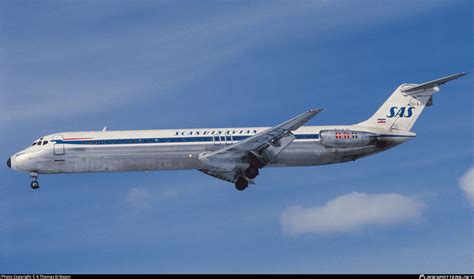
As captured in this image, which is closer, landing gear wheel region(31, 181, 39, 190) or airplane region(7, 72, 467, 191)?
airplane region(7, 72, 467, 191)

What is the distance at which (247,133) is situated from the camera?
38.8 meters

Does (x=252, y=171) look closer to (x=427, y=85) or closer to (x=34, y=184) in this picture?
(x=427, y=85)

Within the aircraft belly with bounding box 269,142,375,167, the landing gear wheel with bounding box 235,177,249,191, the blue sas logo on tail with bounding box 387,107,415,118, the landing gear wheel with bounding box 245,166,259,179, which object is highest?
the blue sas logo on tail with bounding box 387,107,415,118

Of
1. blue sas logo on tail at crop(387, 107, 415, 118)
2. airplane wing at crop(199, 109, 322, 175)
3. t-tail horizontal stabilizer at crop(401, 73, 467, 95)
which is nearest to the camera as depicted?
airplane wing at crop(199, 109, 322, 175)

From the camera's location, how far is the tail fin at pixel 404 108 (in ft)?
135

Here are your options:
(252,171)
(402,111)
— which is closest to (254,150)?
(252,171)

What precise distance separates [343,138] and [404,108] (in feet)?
17.4

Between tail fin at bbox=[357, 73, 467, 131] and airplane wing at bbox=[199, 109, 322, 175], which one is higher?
tail fin at bbox=[357, 73, 467, 131]

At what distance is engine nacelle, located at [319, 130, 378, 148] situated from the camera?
1521 inches

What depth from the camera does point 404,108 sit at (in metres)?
41.5

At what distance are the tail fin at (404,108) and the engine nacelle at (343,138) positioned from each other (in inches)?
84.6

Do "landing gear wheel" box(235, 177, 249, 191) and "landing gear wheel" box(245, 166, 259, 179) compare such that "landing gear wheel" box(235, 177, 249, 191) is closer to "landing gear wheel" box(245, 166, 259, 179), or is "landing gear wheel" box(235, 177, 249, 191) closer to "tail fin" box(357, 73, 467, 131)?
"landing gear wheel" box(245, 166, 259, 179)

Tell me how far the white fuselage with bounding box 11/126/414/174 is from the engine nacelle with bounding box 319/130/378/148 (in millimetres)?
298

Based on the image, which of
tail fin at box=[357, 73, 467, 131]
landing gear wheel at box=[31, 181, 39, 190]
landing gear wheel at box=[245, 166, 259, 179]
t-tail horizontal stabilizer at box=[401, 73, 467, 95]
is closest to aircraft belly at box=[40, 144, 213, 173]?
landing gear wheel at box=[31, 181, 39, 190]
